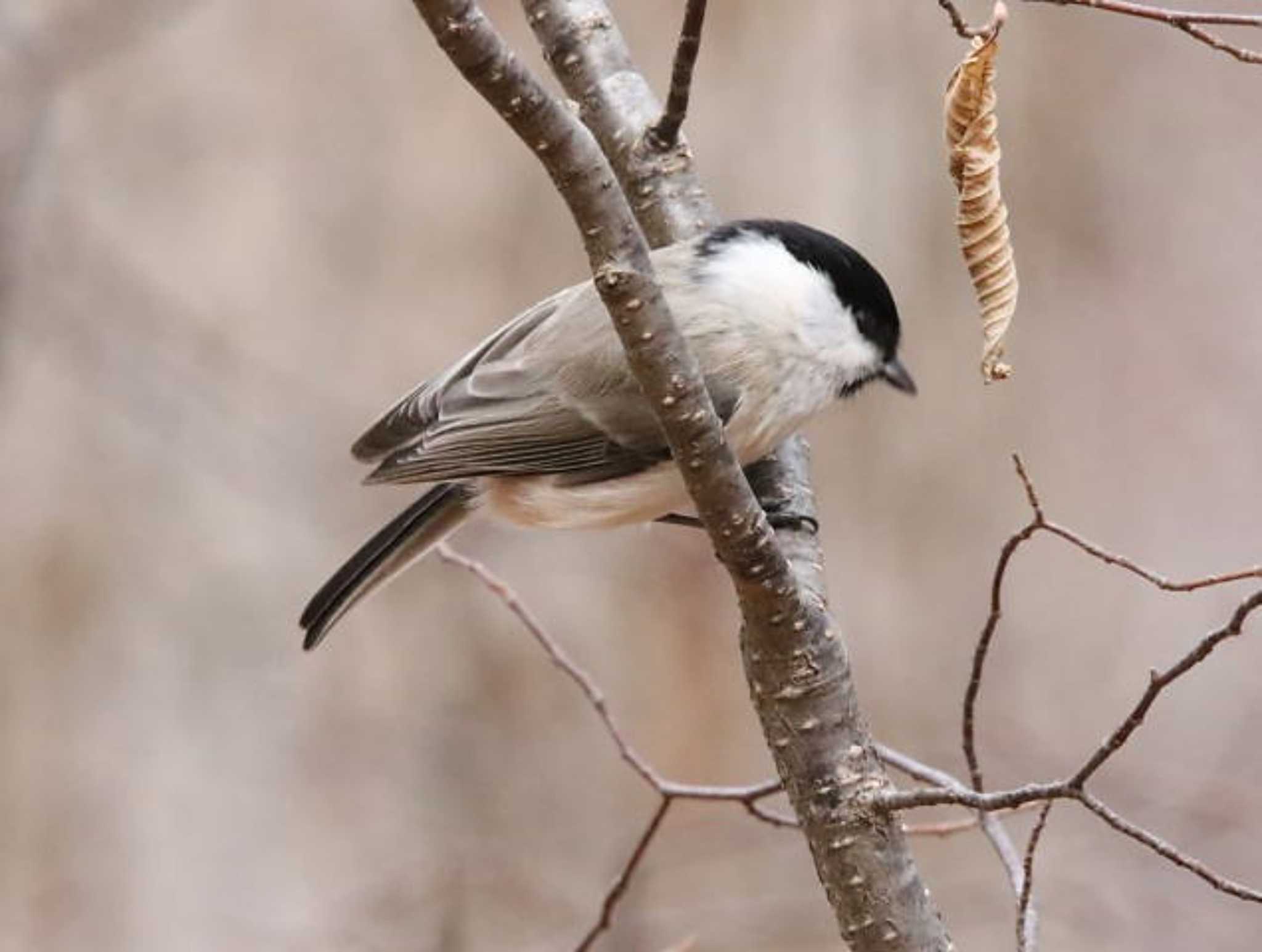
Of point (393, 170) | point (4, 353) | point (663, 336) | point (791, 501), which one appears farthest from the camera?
point (393, 170)

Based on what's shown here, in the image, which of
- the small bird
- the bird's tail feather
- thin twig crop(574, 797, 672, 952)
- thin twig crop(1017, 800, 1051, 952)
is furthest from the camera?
the bird's tail feather

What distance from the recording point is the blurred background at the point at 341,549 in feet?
13.6

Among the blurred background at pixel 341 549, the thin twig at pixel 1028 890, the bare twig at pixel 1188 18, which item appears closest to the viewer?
the bare twig at pixel 1188 18

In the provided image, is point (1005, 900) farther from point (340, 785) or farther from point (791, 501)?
point (791, 501)

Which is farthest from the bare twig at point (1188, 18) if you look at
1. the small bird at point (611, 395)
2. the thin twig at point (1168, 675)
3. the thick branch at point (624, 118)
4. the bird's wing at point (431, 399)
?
the bird's wing at point (431, 399)

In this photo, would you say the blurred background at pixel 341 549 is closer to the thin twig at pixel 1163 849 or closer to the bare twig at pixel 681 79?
the bare twig at pixel 681 79

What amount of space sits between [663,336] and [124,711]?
3.03m

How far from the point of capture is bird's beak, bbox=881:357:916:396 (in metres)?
2.69

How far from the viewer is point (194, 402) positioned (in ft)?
13.9

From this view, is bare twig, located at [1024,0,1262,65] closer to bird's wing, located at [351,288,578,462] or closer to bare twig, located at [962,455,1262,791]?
bare twig, located at [962,455,1262,791]

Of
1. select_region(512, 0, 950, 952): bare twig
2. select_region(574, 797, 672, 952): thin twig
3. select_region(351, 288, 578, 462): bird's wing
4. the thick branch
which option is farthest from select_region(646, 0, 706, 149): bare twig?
select_region(574, 797, 672, 952): thin twig

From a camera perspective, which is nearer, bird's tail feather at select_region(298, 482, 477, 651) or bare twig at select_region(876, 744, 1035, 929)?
bare twig at select_region(876, 744, 1035, 929)

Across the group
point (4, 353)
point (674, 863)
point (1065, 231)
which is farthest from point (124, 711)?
point (1065, 231)

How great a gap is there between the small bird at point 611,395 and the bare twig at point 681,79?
16 cm
